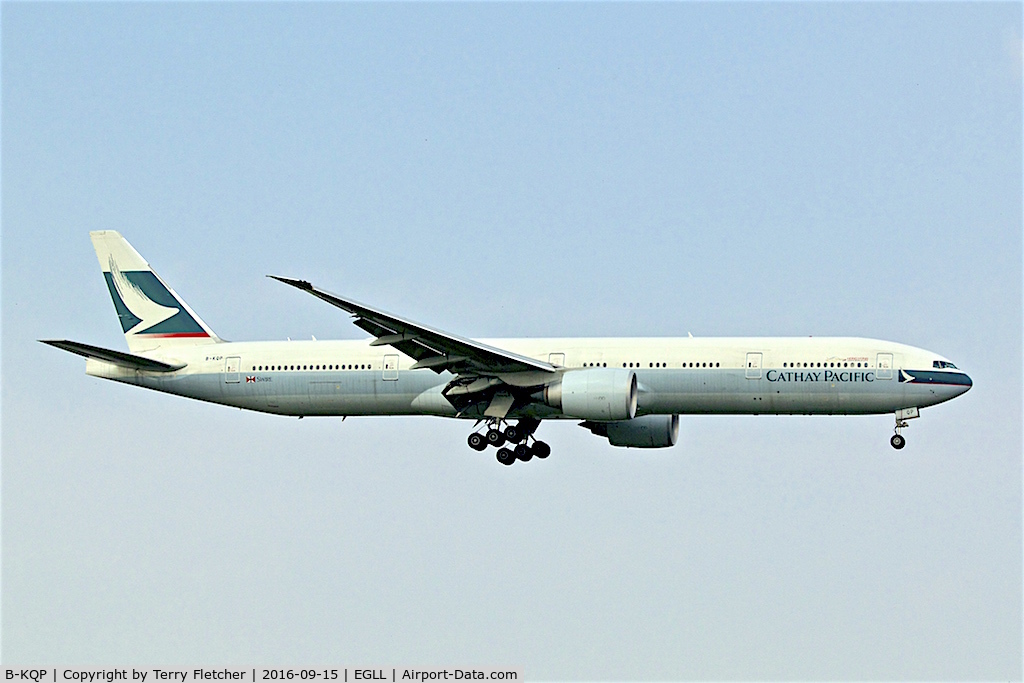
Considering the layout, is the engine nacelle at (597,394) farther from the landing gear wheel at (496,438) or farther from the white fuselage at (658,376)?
the landing gear wheel at (496,438)

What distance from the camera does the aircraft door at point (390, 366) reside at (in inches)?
1663

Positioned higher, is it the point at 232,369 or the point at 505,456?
the point at 232,369

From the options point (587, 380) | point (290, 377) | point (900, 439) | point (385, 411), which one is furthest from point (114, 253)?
point (900, 439)

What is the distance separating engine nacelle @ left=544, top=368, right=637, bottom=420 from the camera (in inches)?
1511

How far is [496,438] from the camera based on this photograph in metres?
42.3

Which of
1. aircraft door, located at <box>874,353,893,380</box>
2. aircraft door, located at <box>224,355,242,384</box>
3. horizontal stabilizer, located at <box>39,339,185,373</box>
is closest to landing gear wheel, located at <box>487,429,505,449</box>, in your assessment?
aircraft door, located at <box>224,355,242,384</box>

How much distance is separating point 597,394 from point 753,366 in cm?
470

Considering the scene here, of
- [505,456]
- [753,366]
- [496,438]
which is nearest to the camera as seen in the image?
[753,366]

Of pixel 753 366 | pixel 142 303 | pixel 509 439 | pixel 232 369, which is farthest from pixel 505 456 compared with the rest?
pixel 142 303

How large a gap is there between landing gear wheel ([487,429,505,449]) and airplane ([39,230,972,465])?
0.14 feet

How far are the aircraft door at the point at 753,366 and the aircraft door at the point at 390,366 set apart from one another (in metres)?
10.1

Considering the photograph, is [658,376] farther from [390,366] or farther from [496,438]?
[390,366]

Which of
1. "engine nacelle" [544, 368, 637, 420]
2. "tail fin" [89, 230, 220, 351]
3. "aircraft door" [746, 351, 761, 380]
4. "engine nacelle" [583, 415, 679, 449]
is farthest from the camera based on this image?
"tail fin" [89, 230, 220, 351]

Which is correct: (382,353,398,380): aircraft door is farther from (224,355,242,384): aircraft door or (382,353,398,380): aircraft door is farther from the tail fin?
the tail fin
